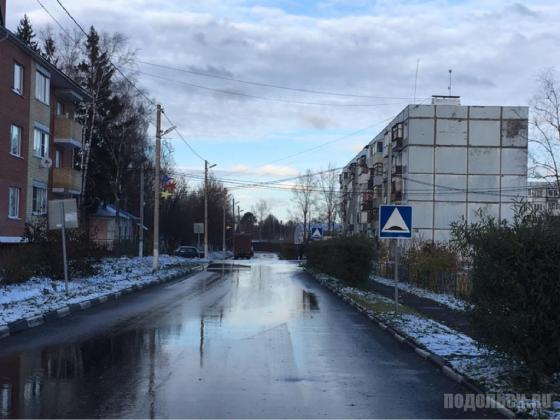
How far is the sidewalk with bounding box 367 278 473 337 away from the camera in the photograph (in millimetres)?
13526

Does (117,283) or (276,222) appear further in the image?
(276,222)

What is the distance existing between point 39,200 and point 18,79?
22.1ft

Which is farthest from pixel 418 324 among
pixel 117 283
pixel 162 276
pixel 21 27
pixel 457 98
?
pixel 457 98

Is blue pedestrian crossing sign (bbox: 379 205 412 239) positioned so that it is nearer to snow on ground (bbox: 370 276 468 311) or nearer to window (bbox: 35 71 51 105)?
snow on ground (bbox: 370 276 468 311)

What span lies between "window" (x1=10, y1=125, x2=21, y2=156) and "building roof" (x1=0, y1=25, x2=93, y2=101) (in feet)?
12.5

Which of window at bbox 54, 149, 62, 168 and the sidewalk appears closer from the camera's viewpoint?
the sidewalk

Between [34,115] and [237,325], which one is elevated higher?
[34,115]

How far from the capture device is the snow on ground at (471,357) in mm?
6840

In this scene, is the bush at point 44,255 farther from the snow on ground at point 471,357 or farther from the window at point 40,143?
the snow on ground at point 471,357

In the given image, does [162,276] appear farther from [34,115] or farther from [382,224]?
[382,224]

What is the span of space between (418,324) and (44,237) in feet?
48.7

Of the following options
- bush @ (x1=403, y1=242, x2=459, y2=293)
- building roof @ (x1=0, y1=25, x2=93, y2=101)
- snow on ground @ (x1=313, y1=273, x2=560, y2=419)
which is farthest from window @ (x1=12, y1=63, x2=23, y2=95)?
snow on ground @ (x1=313, y1=273, x2=560, y2=419)

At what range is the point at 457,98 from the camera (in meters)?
67.5

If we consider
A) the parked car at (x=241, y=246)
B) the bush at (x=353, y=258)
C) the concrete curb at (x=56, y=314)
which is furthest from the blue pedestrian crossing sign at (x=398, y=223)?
the parked car at (x=241, y=246)
